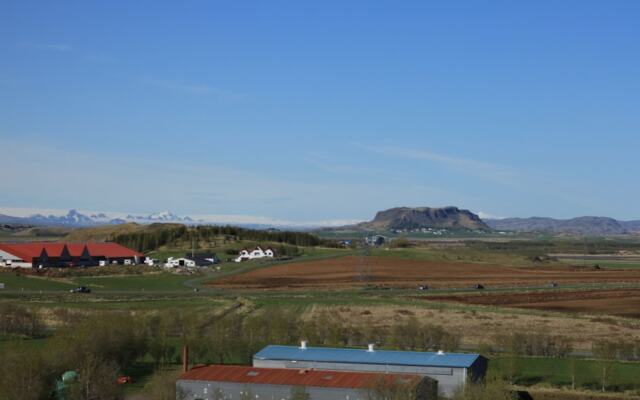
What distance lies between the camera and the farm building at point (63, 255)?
5421 inches

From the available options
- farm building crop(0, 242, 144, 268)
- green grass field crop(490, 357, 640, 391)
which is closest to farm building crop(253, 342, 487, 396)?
green grass field crop(490, 357, 640, 391)

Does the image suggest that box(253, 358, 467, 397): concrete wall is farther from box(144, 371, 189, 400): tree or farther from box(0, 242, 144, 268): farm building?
box(0, 242, 144, 268): farm building

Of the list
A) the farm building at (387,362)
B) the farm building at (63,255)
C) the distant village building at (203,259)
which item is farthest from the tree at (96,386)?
the distant village building at (203,259)

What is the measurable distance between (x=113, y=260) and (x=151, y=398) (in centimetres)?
10779

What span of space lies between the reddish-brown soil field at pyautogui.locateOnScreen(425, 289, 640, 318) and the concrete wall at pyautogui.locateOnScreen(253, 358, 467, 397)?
4008 centimetres

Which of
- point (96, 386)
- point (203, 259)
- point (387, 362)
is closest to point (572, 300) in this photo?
point (387, 362)

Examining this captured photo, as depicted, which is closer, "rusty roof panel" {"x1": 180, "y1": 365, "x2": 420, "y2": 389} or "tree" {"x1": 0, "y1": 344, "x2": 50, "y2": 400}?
"tree" {"x1": 0, "y1": 344, "x2": 50, "y2": 400}

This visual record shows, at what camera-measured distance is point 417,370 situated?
49.8 m

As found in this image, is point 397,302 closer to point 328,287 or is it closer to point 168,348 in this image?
point 328,287

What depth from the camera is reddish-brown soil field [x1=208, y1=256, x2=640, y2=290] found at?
11669 cm

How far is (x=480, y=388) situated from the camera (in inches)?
1699

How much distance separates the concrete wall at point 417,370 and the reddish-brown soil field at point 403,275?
57.5 meters

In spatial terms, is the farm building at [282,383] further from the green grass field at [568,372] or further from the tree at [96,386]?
the green grass field at [568,372]

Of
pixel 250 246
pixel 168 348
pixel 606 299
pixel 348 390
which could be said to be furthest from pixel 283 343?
pixel 250 246
